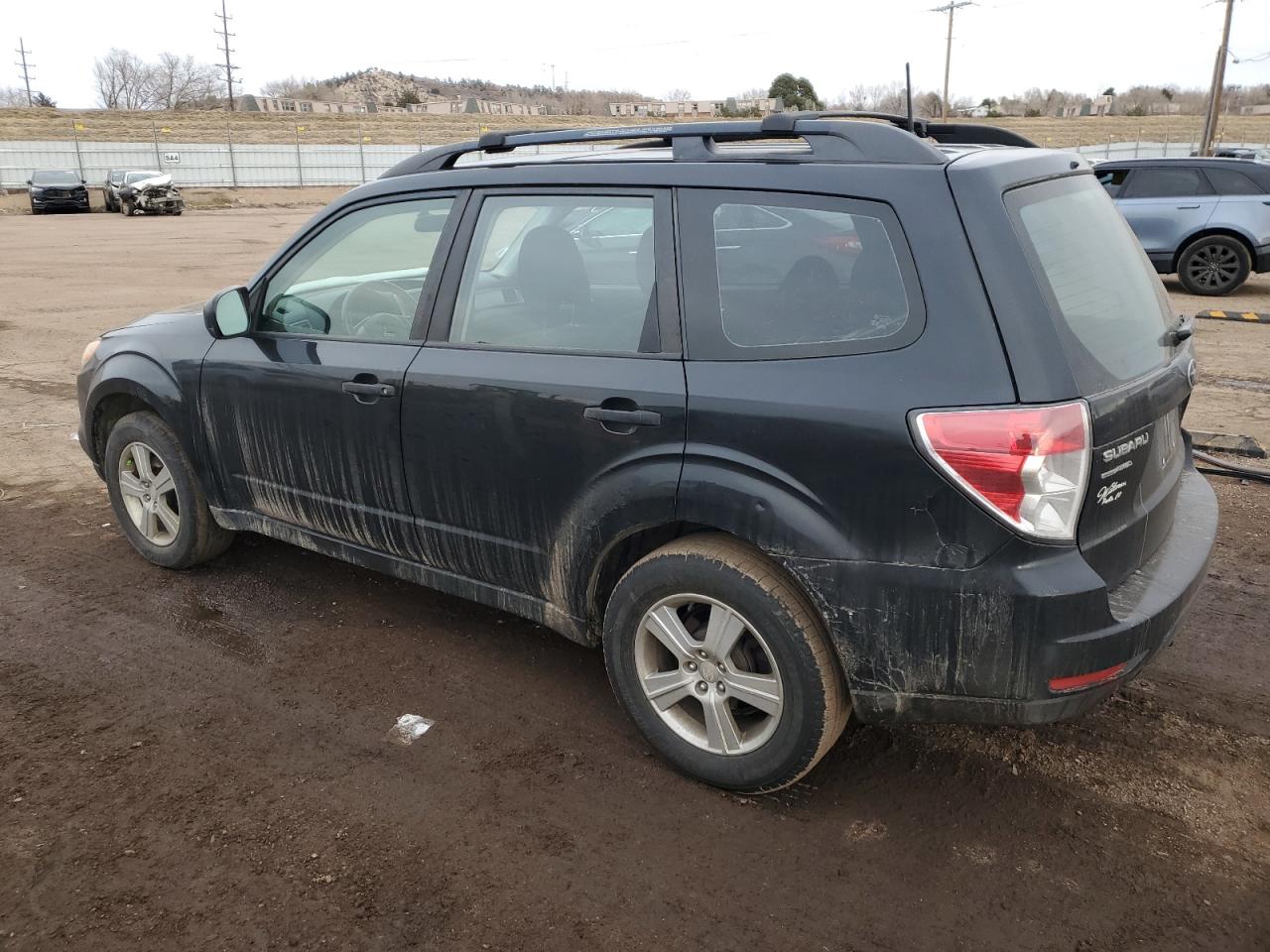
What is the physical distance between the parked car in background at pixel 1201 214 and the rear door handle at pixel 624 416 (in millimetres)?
11248

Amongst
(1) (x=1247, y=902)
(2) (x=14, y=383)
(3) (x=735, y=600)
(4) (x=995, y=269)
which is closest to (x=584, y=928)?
(3) (x=735, y=600)

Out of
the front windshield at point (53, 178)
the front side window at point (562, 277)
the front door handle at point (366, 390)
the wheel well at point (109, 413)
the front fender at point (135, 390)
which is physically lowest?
the wheel well at point (109, 413)

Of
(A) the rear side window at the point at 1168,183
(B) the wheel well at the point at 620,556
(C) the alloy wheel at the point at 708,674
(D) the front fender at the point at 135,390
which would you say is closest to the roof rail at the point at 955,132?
(B) the wheel well at the point at 620,556

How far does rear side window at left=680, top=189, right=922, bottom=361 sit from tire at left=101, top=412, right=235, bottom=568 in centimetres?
269

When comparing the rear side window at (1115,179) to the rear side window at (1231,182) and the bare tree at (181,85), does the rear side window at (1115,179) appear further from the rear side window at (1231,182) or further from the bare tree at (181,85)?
the bare tree at (181,85)

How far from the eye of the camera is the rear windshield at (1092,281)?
8.69 ft

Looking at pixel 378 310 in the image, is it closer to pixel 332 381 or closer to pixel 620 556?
pixel 332 381

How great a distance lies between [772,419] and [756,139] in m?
1.00

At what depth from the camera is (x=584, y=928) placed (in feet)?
8.40

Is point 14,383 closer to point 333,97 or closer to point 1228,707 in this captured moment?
point 1228,707

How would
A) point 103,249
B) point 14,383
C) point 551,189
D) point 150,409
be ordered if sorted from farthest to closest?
point 103,249, point 14,383, point 150,409, point 551,189

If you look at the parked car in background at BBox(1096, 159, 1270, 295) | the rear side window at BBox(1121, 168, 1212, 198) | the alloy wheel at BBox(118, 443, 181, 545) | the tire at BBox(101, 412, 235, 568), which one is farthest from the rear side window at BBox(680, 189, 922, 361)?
the rear side window at BBox(1121, 168, 1212, 198)

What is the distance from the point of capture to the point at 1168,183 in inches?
505

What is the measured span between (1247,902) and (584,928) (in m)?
1.68
